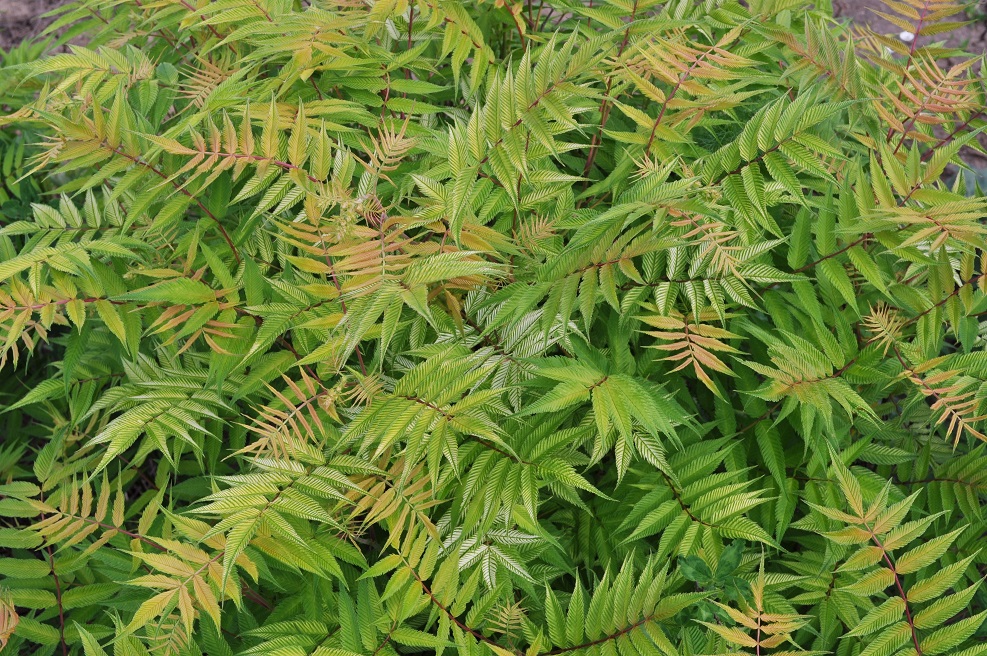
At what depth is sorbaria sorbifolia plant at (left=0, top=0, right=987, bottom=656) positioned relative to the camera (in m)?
1.29

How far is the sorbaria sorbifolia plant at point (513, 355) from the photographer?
1.29m

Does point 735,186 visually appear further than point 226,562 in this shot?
Yes

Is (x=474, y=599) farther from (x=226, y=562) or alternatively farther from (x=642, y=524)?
(x=226, y=562)

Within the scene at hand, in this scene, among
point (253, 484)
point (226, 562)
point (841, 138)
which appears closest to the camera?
point (226, 562)

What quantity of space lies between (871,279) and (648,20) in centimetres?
67

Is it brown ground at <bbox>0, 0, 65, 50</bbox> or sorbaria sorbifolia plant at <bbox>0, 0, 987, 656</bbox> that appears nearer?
sorbaria sorbifolia plant at <bbox>0, 0, 987, 656</bbox>

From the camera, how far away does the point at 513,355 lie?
4.84ft

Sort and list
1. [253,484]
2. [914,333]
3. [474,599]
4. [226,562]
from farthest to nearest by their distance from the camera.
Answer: [914,333] → [474,599] → [253,484] → [226,562]

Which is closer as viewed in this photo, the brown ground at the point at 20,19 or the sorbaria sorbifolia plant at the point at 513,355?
the sorbaria sorbifolia plant at the point at 513,355

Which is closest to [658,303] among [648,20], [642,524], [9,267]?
[642,524]

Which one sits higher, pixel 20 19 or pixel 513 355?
pixel 513 355

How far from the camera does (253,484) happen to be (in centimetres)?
126

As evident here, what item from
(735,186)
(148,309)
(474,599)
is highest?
(735,186)

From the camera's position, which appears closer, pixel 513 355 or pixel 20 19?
pixel 513 355
